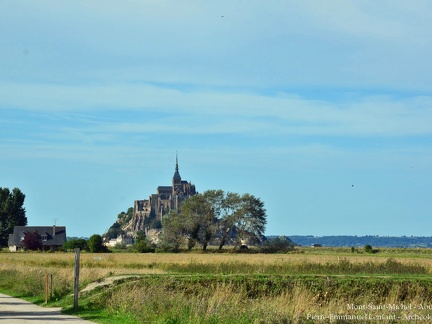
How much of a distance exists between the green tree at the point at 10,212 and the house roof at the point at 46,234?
27.4 feet

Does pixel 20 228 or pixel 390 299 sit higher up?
pixel 20 228

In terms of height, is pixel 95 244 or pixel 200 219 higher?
pixel 200 219

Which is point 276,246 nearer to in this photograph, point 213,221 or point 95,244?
point 213,221

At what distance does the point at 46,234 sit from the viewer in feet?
374

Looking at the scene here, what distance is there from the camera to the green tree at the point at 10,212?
124 meters

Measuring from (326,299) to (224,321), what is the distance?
10.6 meters

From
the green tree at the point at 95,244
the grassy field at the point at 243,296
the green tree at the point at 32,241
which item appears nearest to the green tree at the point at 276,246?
the green tree at the point at 95,244

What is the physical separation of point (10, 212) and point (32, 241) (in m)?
22.0

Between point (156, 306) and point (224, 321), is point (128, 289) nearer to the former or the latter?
point (156, 306)

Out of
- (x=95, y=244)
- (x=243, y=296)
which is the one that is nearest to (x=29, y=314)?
(x=243, y=296)

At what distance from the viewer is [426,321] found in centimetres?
1841

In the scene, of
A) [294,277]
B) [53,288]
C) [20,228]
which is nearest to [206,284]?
[294,277]

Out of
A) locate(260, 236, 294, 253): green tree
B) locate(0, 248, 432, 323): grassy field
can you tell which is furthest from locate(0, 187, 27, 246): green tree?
locate(0, 248, 432, 323): grassy field

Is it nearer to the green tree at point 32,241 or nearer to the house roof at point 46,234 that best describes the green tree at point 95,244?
the green tree at point 32,241
